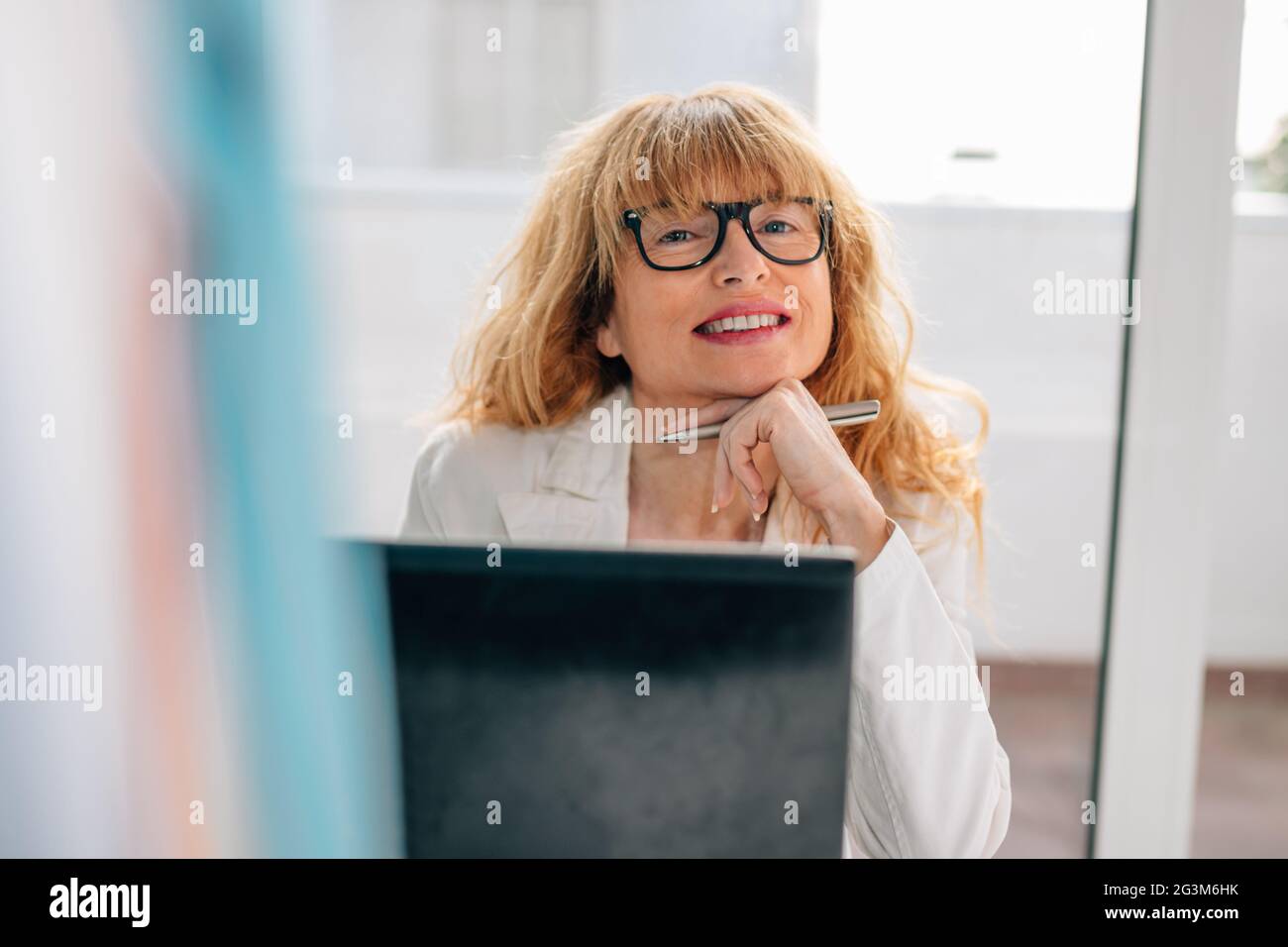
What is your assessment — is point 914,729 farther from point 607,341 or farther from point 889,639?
point 607,341

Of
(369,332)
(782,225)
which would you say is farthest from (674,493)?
(369,332)

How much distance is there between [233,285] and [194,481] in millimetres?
89

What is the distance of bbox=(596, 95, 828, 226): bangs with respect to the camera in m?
1.06

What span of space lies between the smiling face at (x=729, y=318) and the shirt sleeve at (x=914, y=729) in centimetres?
23

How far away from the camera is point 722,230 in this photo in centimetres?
105

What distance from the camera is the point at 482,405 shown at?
1.25m

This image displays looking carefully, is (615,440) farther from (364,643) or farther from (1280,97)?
(1280,97)
